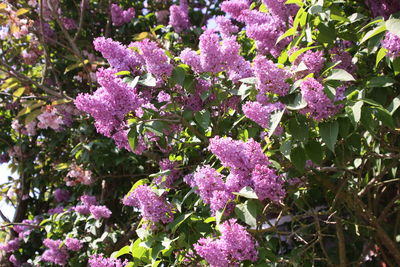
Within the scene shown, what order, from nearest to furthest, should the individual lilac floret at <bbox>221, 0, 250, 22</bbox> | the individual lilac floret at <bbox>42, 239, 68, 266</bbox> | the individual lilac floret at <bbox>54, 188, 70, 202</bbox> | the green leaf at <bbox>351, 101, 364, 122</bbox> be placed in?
the green leaf at <bbox>351, 101, 364, 122</bbox>, the individual lilac floret at <bbox>221, 0, 250, 22</bbox>, the individual lilac floret at <bbox>42, 239, 68, 266</bbox>, the individual lilac floret at <bbox>54, 188, 70, 202</bbox>

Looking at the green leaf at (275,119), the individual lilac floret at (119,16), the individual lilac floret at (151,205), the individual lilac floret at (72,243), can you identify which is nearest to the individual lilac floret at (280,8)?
the green leaf at (275,119)

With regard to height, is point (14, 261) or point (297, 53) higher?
point (297, 53)

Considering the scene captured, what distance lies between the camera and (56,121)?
12.1 ft

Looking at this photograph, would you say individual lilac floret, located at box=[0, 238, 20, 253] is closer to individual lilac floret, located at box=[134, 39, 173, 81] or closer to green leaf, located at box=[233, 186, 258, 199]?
individual lilac floret, located at box=[134, 39, 173, 81]

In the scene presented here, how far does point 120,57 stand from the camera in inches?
73.3

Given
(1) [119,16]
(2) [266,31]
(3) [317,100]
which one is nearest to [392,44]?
(3) [317,100]

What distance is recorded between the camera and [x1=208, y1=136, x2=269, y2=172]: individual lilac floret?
4.83ft

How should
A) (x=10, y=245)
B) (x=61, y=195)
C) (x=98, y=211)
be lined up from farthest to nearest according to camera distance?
(x=61, y=195) → (x=10, y=245) → (x=98, y=211)

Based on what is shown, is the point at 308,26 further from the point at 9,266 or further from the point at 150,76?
the point at 9,266

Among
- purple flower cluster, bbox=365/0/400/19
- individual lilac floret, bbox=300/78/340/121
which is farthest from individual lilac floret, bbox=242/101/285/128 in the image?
purple flower cluster, bbox=365/0/400/19

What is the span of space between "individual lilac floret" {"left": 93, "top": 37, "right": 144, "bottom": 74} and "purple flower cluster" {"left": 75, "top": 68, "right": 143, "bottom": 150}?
0.15 m

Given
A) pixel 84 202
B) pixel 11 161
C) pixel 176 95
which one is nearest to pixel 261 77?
pixel 176 95

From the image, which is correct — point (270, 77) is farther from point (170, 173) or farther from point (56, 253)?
point (56, 253)

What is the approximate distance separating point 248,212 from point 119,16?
10.2 ft
